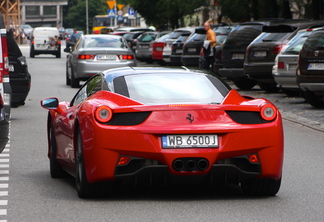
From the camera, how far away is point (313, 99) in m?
19.0

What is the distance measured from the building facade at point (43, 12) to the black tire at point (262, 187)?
6844 inches

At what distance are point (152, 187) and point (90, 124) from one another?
132 cm

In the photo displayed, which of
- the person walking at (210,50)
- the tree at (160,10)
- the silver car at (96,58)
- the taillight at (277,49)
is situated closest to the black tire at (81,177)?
the taillight at (277,49)

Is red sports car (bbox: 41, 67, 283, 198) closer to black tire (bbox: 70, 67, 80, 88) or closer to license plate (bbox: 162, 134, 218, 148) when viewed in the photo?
license plate (bbox: 162, 134, 218, 148)

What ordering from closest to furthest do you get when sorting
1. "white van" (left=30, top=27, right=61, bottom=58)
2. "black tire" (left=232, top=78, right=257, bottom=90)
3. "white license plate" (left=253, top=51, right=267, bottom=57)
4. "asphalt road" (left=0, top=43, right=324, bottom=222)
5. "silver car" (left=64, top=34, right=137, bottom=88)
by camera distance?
"asphalt road" (left=0, top=43, right=324, bottom=222), "white license plate" (left=253, top=51, right=267, bottom=57), "black tire" (left=232, top=78, right=257, bottom=90), "silver car" (left=64, top=34, right=137, bottom=88), "white van" (left=30, top=27, right=61, bottom=58)

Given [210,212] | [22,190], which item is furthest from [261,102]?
[22,190]

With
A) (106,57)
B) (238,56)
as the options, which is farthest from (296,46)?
(106,57)

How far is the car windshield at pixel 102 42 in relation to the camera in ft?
88.5

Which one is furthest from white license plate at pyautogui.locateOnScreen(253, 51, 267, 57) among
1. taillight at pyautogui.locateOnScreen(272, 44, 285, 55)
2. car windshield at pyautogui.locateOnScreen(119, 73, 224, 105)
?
car windshield at pyautogui.locateOnScreen(119, 73, 224, 105)

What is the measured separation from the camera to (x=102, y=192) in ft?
27.0

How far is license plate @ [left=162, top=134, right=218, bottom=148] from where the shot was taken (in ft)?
25.7

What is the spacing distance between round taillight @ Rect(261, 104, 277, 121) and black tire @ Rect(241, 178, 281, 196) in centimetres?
58

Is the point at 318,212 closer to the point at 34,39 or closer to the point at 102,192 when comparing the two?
the point at 102,192

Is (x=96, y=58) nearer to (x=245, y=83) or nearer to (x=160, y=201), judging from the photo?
(x=245, y=83)
